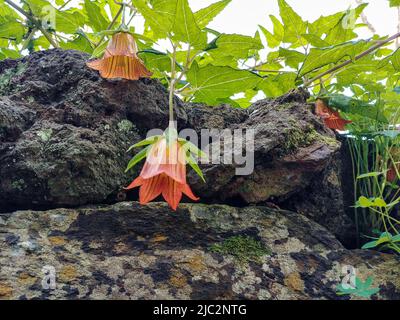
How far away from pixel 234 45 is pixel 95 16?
1.72ft

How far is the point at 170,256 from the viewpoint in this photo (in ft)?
3.48

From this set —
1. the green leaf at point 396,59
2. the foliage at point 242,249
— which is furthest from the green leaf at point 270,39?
the foliage at point 242,249

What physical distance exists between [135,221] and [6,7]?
3.80 feet

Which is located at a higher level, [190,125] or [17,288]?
[190,125]

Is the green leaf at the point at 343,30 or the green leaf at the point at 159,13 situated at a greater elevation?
the green leaf at the point at 343,30

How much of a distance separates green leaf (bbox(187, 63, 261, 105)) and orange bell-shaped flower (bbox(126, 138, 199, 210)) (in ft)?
1.13

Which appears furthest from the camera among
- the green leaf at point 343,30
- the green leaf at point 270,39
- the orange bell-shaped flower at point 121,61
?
the green leaf at point 270,39

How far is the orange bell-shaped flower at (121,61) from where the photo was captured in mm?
1214

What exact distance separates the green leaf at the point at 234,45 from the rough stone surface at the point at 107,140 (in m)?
0.17

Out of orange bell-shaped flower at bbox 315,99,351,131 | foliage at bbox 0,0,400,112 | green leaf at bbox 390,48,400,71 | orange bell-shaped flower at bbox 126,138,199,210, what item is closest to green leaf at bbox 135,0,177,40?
foliage at bbox 0,0,400,112

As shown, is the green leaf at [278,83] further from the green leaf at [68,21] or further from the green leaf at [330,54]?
the green leaf at [68,21]
